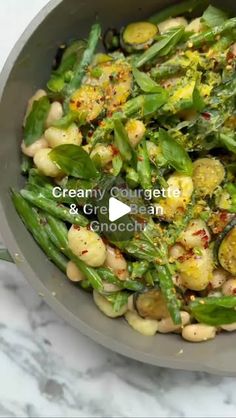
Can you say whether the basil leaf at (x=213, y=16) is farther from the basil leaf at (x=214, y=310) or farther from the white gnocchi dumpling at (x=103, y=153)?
the basil leaf at (x=214, y=310)

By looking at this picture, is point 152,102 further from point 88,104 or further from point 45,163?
point 45,163

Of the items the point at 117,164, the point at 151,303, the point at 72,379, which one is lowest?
the point at 72,379

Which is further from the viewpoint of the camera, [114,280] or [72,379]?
[72,379]

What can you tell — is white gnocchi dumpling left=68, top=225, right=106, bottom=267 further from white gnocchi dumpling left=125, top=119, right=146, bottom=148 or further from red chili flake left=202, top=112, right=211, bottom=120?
red chili flake left=202, top=112, right=211, bottom=120

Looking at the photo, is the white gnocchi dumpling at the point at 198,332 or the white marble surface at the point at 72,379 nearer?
the white gnocchi dumpling at the point at 198,332

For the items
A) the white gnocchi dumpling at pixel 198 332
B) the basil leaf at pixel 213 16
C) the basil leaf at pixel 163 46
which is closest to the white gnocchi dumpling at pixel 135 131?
the basil leaf at pixel 163 46

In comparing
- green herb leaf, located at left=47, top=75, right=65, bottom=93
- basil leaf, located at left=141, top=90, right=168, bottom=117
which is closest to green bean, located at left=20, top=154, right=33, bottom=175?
green herb leaf, located at left=47, top=75, right=65, bottom=93

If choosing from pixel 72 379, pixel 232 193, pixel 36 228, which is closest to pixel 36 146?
pixel 36 228
